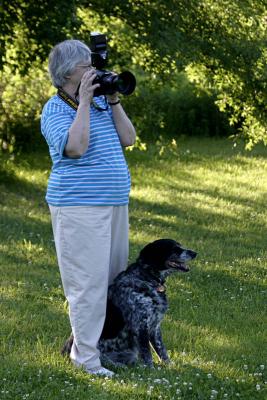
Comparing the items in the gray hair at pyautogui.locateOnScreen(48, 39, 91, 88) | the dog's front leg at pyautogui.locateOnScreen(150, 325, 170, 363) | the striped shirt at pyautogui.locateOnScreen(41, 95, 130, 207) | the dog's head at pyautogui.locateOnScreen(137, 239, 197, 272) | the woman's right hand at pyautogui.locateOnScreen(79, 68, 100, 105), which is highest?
the gray hair at pyautogui.locateOnScreen(48, 39, 91, 88)

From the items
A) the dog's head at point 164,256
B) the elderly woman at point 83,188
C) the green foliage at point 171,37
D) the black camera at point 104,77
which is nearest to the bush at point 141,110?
the green foliage at point 171,37

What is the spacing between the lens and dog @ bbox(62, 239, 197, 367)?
6.00 metres

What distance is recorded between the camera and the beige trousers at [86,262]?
568 centimetres

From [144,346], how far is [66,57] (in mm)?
1951

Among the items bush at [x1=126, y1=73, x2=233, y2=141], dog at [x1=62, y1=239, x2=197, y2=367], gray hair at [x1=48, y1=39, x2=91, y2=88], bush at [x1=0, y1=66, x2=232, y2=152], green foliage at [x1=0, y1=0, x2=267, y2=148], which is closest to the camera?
gray hair at [x1=48, y1=39, x2=91, y2=88]

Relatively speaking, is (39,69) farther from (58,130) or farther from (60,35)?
(58,130)

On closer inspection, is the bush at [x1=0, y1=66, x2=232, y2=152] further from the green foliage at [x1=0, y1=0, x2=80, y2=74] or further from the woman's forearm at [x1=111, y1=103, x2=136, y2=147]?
the woman's forearm at [x1=111, y1=103, x2=136, y2=147]

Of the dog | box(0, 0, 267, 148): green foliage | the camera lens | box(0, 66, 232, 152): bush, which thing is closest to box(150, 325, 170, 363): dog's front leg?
the dog

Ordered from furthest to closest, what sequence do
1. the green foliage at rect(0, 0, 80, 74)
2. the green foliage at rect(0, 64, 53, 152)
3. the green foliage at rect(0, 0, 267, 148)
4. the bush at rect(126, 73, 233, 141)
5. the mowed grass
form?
the bush at rect(126, 73, 233, 141)
the green foliage at rect(0, 64, 53, 152)
the green foliage at rect(0, 0, 267, 148)
the green foliage at rect(0, 0, 80, 74)
the mowed grass

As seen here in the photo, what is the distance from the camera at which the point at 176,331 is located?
729 cm

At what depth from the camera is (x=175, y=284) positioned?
8.95 meters

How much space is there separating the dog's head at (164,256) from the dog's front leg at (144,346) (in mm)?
434

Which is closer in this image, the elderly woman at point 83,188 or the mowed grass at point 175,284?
the elderly woman at point 83,188

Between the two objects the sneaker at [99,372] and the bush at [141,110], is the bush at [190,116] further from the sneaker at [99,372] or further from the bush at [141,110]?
the sneaker at [99,372]
